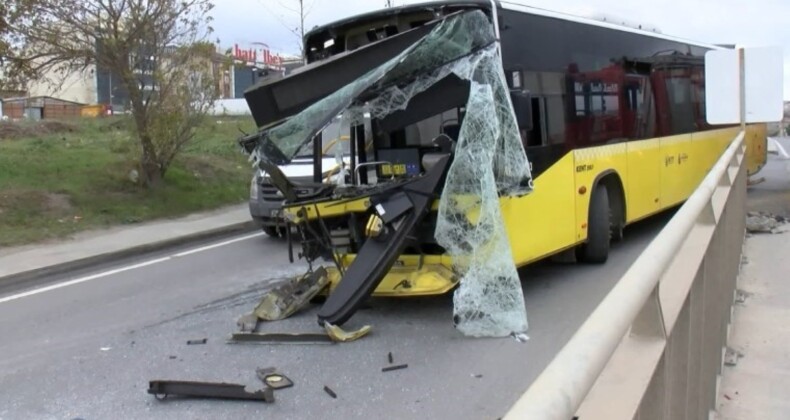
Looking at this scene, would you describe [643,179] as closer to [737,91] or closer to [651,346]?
[737,91]

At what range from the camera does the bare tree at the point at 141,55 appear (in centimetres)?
1477

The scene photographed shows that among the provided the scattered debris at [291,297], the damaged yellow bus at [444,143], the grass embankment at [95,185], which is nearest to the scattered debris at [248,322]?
the scattered debris at [291,297]

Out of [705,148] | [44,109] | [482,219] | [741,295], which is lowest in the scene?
[741,295]

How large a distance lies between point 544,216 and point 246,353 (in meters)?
3.49

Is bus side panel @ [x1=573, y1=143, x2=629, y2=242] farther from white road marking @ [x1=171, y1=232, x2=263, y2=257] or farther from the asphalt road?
white road marking @ [x1=171, y1=232, x2=263, y2=257]

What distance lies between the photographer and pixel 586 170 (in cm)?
898

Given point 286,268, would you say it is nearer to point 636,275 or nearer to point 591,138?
point 591,138

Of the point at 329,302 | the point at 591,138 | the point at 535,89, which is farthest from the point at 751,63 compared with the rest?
the point at 329,302

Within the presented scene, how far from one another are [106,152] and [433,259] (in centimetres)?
1488

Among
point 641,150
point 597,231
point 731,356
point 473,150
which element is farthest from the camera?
point 641,150

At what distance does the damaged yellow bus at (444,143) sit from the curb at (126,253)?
14.2 ft

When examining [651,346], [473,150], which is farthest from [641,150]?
[651,346]

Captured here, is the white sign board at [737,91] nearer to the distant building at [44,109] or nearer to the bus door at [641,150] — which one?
the bus door at [641,150]

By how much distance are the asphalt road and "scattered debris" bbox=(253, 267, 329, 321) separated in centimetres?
14
